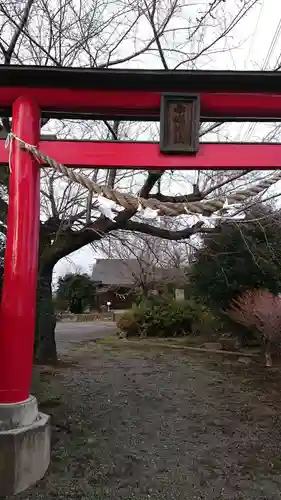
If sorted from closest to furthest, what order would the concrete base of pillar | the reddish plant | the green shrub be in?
the concrete base of pillar, the reddish plant, the green shrub

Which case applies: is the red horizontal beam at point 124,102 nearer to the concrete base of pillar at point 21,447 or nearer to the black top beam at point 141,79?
the black top beam at point 141,79

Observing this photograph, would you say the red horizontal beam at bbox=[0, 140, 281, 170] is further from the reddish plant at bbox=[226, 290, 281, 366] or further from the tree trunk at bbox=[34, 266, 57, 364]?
the reddish plant at bbox=[226, 290, 281, 366]

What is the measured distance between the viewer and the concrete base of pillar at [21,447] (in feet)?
11.0

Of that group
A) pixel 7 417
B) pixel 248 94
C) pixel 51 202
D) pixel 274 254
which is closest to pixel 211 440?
pixel 7 417

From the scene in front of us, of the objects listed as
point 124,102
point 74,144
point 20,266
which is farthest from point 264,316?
point 20,266

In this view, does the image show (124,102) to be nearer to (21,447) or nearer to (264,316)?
(21,447)

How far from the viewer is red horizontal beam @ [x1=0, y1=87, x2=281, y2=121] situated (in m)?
3.98

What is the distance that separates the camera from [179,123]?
3898 mm

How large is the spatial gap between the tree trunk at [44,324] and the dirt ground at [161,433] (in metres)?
0.64

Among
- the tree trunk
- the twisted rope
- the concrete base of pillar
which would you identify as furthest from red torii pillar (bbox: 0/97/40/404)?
the tree trunk

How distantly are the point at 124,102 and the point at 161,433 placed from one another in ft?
12.5

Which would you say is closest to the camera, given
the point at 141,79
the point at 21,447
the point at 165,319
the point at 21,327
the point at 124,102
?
the point at 21,447

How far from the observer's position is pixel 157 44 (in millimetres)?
7438

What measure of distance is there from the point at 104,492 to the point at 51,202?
678 cm
